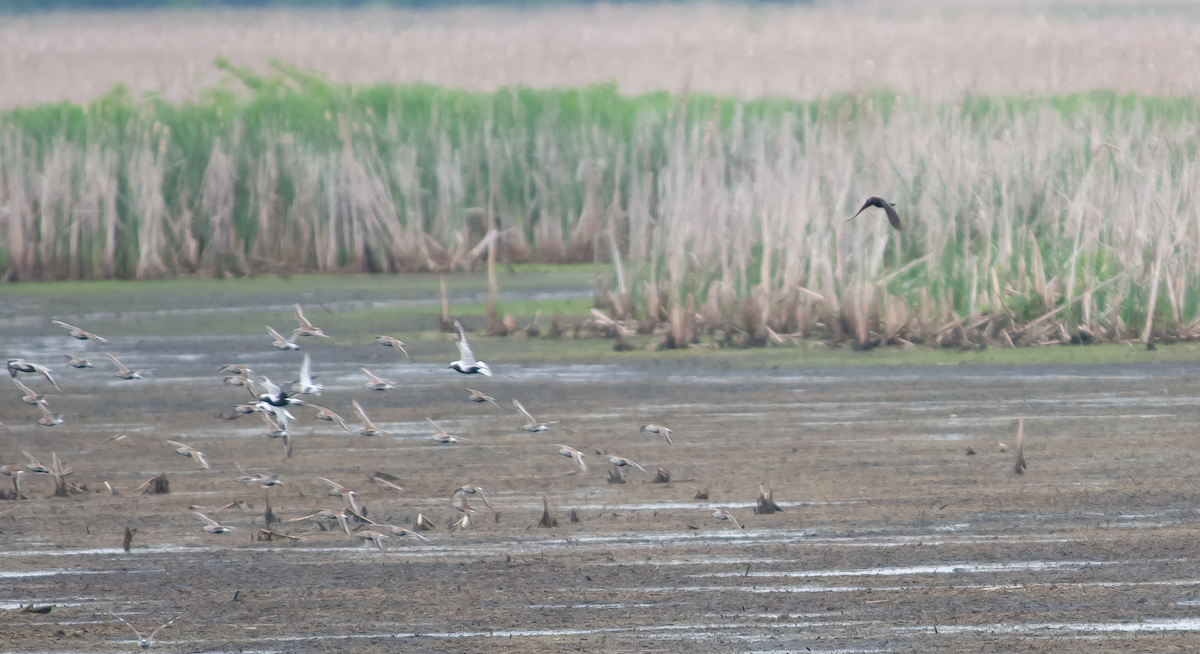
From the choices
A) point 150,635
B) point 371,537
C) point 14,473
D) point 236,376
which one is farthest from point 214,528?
point 236,376

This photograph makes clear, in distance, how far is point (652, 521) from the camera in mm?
5328

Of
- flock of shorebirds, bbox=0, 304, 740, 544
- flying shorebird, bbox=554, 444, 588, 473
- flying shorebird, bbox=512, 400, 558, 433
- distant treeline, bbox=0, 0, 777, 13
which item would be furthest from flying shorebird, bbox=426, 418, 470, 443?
distant treeline, bbox=0, 0, 777, 13

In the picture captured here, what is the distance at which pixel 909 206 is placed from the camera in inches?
391

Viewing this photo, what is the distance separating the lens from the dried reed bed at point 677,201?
9.31 meters

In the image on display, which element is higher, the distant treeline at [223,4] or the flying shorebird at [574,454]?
the distant treeline at [223,4]

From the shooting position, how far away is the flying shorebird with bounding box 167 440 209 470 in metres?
6.21

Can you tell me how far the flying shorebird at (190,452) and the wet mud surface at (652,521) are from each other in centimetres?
6

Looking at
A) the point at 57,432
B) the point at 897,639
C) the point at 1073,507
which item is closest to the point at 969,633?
the point at 897,639

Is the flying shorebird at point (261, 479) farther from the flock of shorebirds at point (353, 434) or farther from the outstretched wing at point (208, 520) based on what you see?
the outstretched wing at point (208, 520)

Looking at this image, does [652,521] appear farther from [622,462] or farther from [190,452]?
[190,452]

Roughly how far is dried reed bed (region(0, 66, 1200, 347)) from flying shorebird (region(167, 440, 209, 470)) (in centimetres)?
311

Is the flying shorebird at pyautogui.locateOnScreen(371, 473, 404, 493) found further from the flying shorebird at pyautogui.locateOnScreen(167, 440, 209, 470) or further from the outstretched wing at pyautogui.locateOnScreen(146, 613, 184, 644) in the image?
the outstretched wing at pyautogui.locateOnScreen(146, 613, 184, 644)

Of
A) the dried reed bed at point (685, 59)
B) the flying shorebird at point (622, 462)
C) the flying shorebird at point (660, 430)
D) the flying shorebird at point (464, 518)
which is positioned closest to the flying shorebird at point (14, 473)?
the flying shorebird at point (464, 518)

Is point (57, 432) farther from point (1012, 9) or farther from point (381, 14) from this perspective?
point (1012, 9)
